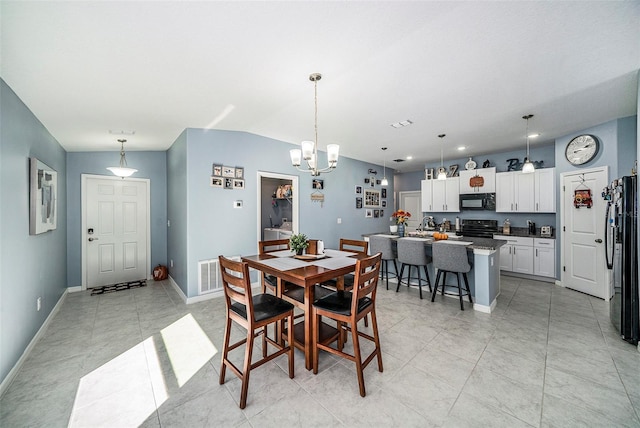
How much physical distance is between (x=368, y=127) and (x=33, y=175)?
396 centimetres

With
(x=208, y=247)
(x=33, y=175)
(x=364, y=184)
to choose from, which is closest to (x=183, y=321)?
(x=208, y=247)

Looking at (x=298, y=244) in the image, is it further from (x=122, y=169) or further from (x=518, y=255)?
(x=518, y=255)

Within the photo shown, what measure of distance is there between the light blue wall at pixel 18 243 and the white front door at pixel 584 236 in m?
6.82

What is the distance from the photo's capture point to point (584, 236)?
154 inches

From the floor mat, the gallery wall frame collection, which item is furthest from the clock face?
the floor mat

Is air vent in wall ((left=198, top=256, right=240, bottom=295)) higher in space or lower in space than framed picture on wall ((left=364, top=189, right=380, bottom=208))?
lower

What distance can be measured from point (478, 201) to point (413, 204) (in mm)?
2490

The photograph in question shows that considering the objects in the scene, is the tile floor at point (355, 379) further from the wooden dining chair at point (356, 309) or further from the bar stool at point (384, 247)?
the bar stool at point (384, 247)

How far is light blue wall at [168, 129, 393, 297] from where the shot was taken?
3.67 meters

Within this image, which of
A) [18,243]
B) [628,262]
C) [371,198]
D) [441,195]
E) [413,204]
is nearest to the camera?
[18,243]

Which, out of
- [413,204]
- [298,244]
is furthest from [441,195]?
[298,244]

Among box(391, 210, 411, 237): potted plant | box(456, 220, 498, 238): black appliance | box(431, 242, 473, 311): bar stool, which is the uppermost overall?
box(391, 210, 411, 237): potted plant

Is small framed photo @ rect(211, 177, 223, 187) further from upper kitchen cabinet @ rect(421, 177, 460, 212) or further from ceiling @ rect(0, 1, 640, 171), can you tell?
upper kitchen cabinet @ rect(421, 177, 460, 212)

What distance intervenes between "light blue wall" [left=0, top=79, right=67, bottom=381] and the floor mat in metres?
1.04
